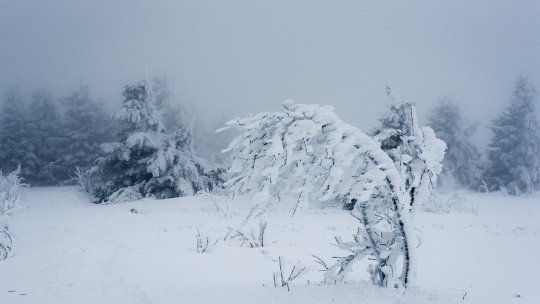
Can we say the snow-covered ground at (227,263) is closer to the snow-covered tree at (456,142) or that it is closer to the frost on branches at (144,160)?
the frost on branches at (144,160)

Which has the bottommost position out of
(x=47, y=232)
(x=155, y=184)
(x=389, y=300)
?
(x=155, y=184)

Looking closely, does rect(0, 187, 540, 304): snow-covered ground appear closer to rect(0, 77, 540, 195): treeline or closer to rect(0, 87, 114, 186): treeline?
rect(0, 77, 540, 195): treeline

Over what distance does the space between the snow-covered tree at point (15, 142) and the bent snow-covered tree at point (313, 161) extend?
44.8 metres

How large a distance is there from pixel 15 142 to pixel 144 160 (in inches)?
877

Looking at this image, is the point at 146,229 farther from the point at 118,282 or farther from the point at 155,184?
the point at 155,184

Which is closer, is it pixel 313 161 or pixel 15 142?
pixel 313 161

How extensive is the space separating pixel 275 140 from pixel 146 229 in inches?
463

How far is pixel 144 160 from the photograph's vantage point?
2995 centimetres

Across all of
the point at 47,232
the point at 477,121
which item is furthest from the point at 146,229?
the point at 477,121

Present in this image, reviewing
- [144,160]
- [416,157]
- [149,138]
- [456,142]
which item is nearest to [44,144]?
[144,160]

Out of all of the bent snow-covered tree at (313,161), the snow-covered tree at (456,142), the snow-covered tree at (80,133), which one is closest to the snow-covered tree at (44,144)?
the snow-covered tree at (80,133)

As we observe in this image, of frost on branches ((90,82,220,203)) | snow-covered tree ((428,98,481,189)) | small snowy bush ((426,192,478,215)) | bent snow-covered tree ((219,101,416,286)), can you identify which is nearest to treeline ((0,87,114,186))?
frost on branches ((90,82,220,203))

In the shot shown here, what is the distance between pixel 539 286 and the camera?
26.7ft

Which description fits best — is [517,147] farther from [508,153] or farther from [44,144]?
[44,144]
